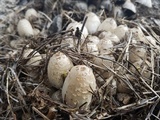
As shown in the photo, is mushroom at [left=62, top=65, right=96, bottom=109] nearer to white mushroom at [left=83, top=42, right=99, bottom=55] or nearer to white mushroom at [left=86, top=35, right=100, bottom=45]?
white mushroom at [left=83, top=42, right=99, bottom=55]

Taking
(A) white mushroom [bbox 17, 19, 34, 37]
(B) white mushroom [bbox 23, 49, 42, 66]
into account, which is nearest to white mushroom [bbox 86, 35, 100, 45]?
(B) white mushroom [bbox 23, 49, 42, 66]

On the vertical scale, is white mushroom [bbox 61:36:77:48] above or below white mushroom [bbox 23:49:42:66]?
above

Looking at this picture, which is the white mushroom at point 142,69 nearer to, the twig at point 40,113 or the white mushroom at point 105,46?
the white mushroom at point 105,46

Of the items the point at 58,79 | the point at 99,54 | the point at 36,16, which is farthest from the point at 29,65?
the point at 36,16

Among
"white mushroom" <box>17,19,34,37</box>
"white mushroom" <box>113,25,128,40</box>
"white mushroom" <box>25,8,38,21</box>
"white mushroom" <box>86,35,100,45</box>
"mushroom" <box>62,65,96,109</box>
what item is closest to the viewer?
"mushroom" <box>62,65,96,109</box>

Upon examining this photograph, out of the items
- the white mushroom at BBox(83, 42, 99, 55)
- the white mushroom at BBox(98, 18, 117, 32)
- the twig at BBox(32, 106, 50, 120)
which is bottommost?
the twig at BBox(32, 106, 50, 120)

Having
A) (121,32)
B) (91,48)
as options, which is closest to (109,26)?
(121,32)

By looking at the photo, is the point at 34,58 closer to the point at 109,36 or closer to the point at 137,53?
the point at 109,36

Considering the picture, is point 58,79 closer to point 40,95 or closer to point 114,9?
point 40,95
